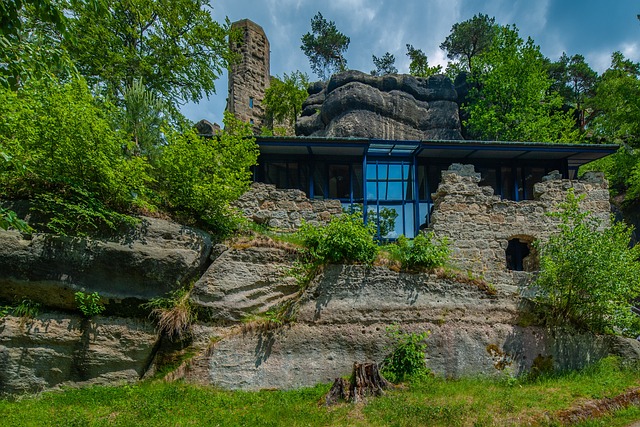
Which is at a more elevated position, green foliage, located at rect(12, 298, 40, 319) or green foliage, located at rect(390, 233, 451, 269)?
green foliage, located at rect(390, 233, 451, 269)

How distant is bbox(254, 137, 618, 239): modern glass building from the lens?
16.6 meters

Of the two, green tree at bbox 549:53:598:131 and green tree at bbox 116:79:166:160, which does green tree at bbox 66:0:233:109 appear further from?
green tree at bbox 549:53:598:131

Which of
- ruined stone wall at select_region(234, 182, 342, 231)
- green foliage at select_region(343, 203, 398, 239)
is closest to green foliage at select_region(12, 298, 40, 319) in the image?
ruined stone wall at select_region(234, 182, 342, 231)

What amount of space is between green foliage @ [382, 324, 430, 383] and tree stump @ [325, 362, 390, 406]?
791mm

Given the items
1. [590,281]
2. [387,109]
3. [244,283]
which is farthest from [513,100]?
[244,283]

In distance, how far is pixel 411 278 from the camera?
958 cm

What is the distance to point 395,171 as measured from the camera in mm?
17547

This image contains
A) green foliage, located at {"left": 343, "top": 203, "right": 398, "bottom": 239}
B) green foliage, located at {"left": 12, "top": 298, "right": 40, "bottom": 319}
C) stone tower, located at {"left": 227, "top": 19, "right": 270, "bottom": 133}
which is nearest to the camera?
green foliage, located at {"left": 12, "top": 298, "right": 40, "bottom": 319}

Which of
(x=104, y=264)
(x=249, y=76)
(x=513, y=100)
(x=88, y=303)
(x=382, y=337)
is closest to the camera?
(x=88, y=303)

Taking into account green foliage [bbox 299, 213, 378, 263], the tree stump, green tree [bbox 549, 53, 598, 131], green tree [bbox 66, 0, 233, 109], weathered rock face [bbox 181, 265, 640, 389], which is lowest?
the tree stump

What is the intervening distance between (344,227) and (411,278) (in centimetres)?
206

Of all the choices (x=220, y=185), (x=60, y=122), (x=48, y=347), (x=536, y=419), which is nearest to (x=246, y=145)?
(x=220, y=185)

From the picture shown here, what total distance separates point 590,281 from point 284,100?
24.1 metres

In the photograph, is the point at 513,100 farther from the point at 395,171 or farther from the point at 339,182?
the point at 339,182
